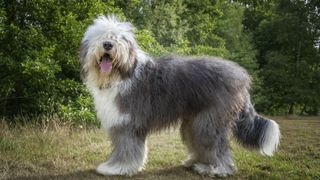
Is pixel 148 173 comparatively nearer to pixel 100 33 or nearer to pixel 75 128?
pixel 100 33

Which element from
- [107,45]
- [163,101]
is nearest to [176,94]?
[163,101]

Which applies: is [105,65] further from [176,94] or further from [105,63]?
[176,94]

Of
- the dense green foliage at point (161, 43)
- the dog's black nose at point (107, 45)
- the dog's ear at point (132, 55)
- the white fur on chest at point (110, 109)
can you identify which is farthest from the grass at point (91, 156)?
the dog's black nose at point (107, 45)

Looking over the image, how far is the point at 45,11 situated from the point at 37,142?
2969 mm

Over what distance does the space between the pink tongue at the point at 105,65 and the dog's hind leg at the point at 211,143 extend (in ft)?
3.74

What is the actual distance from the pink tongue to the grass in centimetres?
120

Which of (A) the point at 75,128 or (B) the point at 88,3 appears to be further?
(B) the point at 88,3

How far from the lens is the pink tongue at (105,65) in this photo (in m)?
4.87

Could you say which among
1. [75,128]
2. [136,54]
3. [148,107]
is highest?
[136,54]

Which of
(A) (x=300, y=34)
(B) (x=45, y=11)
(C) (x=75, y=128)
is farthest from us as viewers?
(A) (x=300, y=34)

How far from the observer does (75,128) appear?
826 centimetres

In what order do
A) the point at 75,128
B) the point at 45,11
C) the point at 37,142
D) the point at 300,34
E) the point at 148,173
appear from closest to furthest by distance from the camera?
the point at 148,173 < the point at 37,142 < the point at 75,128 < the point at 45,11 < the point at 300,34

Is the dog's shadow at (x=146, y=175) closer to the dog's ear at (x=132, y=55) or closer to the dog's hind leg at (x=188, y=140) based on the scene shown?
the dog's hind leg at (x=188, y=140)

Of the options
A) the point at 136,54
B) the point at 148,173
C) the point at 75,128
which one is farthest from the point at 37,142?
the point at 136,54
